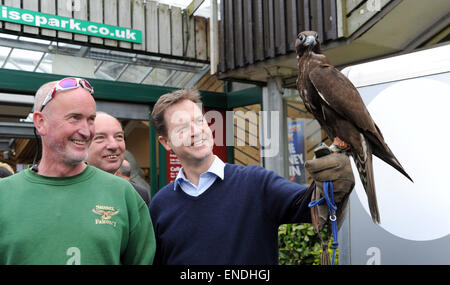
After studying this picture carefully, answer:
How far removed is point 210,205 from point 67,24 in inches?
213

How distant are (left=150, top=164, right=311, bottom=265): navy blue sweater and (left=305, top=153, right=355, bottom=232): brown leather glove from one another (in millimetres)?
313

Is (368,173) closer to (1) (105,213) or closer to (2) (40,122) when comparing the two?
(1) (105,213)

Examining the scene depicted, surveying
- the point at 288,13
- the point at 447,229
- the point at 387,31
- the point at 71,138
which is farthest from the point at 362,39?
the point at 71,138

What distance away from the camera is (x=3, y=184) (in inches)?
57.1

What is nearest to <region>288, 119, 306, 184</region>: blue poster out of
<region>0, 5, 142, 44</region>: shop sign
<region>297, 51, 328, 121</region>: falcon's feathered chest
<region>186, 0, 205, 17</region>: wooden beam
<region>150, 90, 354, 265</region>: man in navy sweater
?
<region>186, 0, 205, 17</region>: wooden beam

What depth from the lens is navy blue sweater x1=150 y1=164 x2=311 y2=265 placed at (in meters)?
1.82

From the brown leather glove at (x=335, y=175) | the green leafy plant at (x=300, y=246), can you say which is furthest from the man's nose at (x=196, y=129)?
the green leafy plant at (x=300, y=246)

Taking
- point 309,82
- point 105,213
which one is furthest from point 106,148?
point 309,82

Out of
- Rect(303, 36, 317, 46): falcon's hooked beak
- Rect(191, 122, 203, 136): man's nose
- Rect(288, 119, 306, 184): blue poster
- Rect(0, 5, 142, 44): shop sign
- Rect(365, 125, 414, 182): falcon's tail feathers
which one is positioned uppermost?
Rect(0, 5, 142, 44): shop sign

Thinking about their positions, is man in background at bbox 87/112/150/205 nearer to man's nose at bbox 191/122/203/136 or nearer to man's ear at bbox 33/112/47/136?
man's nose at bbox 191/122/203/136

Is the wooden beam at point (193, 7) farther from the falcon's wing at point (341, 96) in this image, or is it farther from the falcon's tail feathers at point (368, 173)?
the falcon's tail feathers at point (368, 173)

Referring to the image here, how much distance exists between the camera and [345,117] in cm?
151

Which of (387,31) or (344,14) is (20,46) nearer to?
(344,14)
